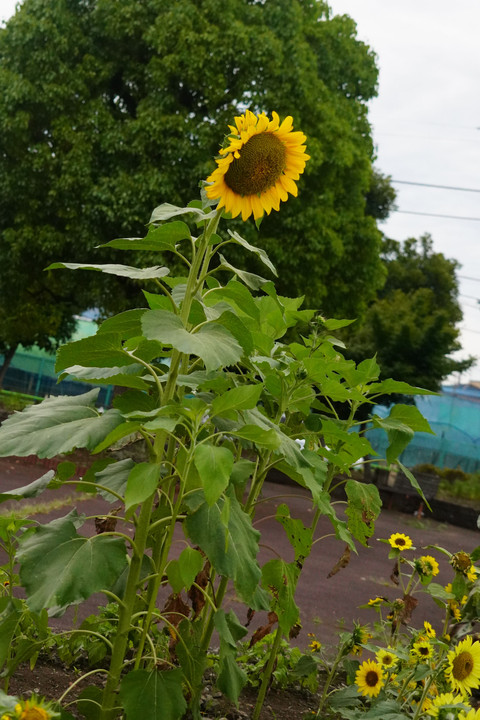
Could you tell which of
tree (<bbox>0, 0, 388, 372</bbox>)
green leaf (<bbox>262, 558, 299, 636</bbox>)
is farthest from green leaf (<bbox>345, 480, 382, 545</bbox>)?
tree (<bbox>0, 0, 388, 372</bbox>)

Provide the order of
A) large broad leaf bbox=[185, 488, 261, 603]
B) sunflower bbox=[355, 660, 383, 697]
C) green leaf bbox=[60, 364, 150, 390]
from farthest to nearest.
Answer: sunflower bbox=[355, 660, 383, 697]
green leaf bbox=[60, 364, 150, 390]
large broad leaf bbox=[185, 488, 261, 603]

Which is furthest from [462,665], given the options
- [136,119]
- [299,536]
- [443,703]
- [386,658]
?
[136,119]

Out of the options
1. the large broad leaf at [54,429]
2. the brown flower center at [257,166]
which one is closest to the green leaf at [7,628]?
the large broad leaf at [54,429]

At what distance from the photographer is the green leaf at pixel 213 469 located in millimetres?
1471

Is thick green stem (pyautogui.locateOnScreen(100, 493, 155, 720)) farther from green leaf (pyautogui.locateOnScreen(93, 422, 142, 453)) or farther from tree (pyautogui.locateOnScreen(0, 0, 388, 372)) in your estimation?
tree (pyautogui.locateOnScreen(0, 0, 388, 372))

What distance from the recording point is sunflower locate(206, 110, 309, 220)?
6.40ft

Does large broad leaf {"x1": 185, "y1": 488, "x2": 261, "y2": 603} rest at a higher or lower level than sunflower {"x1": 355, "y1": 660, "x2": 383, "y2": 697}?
higher

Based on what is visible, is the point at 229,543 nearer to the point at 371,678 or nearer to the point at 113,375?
the point at 113,375

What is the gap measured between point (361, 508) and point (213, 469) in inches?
46.4

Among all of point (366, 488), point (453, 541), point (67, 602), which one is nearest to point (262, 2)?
point (453, 541)

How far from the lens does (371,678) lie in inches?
105

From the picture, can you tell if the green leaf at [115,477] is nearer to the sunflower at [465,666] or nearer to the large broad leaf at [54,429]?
the large broad leaf at [54,429]

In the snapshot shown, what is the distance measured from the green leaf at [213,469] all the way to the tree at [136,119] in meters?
11.1

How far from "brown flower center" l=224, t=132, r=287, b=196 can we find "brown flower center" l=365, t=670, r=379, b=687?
5.50 ft
